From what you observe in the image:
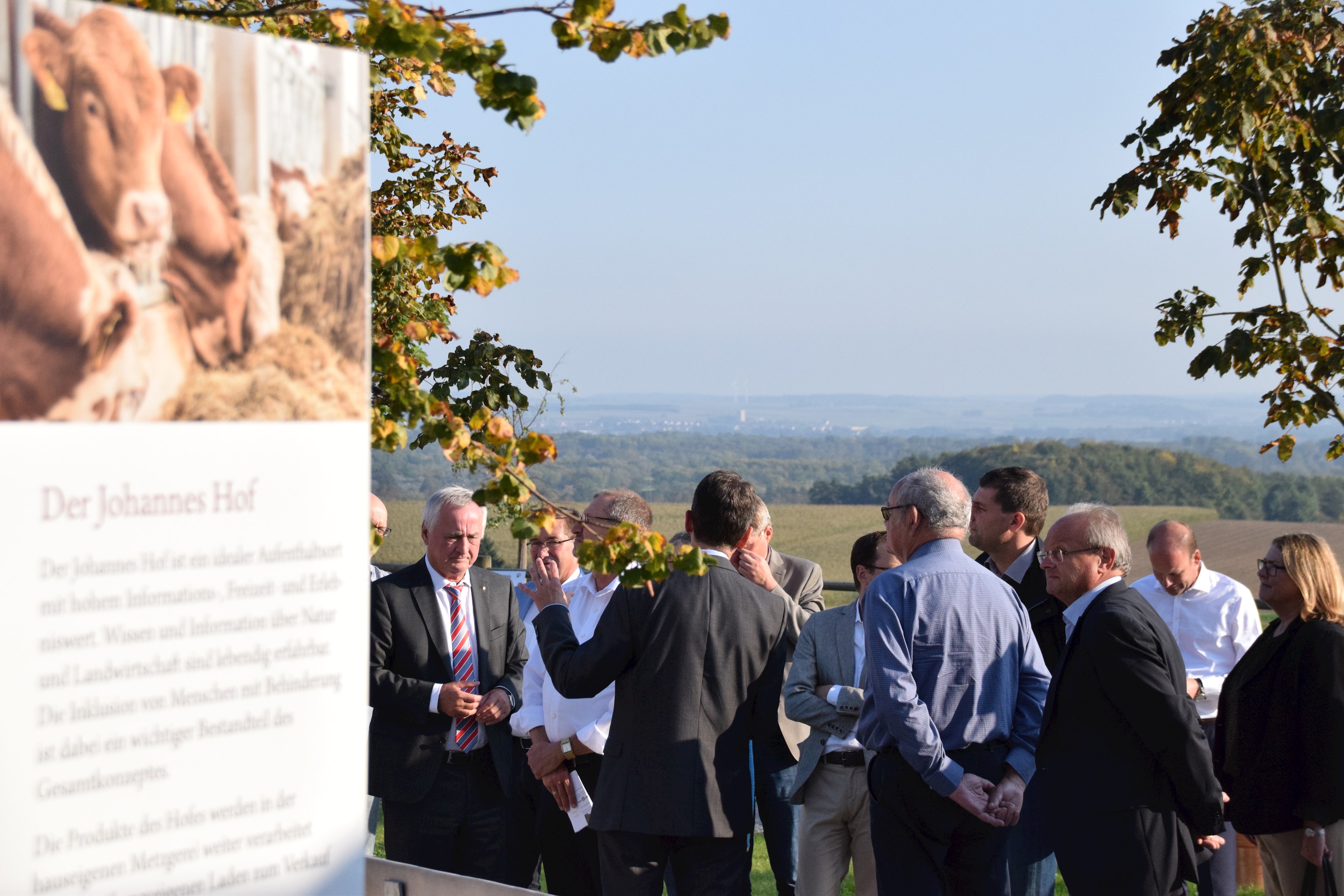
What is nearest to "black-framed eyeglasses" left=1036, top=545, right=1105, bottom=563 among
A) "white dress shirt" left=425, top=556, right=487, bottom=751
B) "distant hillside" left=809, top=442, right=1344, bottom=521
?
"white dress shirt" left=425, top=556, right=487, bottom=751

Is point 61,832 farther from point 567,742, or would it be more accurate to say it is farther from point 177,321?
point 567,742

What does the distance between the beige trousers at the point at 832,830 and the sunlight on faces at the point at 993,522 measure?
134cm

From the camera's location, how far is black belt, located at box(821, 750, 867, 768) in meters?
4.81

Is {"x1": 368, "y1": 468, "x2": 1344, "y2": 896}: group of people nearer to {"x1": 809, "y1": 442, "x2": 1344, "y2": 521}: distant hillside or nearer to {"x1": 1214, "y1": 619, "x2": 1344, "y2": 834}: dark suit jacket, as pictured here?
{"x1": 1214, "y1": 619, "x2": 1344, "y2": 834}: dark suit jacket

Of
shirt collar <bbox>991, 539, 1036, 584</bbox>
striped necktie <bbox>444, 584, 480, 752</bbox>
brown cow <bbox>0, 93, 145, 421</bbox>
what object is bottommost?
striped necktie <bbox>444, 584, 480, 752</bbox>

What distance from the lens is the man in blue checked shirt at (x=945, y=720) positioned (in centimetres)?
395

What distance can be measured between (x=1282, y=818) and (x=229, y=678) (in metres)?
4.29

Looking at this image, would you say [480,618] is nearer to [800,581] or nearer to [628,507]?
[628,507]

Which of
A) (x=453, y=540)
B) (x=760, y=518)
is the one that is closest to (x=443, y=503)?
(x=453, y=540)

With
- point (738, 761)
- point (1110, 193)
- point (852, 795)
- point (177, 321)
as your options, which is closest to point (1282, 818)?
point (852, 795)

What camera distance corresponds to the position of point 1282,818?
4.58 m

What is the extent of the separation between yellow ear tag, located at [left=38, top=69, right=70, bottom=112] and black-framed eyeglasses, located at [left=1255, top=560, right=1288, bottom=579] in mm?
4562

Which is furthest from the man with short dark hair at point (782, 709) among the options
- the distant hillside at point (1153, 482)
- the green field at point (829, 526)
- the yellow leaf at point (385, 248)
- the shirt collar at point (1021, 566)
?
the distant hillside at point (1153, 482)

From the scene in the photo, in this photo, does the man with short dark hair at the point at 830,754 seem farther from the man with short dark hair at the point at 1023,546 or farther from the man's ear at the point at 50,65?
the man's ear at the point at 50,65
